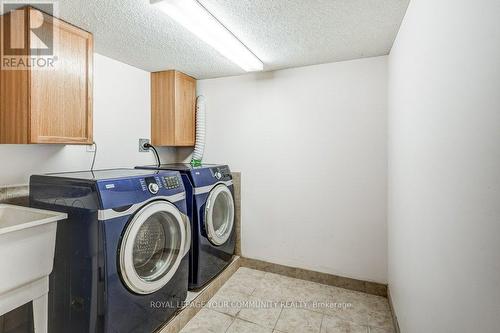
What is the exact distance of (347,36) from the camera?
1.92m

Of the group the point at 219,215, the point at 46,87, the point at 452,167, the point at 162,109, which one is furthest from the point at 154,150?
the point at 452,167

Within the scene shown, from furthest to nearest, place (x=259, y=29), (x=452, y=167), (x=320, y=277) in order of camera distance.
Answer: (x=320, y=277) → (x=259, y=29) → (x=452, y=167)

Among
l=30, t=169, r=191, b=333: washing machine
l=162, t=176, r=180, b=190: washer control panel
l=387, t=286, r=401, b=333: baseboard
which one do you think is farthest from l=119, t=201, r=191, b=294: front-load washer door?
l=387, t=286, r=401, b=333: baseboard

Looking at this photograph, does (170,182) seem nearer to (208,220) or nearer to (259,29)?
(208,220)

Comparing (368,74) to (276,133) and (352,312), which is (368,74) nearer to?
(276,133)

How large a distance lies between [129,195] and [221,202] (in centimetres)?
125

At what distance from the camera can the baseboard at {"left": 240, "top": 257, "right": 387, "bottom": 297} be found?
92.8 inches

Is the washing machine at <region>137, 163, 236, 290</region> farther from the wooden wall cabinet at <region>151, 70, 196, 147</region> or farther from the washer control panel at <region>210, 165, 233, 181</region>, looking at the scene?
the wooden wall cabinet at <region>151, 70, 196, 147</region>

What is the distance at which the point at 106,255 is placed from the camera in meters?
1.42

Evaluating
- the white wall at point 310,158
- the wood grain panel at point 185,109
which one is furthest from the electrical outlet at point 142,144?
the white wall at point 310,158

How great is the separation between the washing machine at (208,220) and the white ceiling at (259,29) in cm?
107

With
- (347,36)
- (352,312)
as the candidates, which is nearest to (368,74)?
(347,36)

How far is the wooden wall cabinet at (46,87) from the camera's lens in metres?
1.48

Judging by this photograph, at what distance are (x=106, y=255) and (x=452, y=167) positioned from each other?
5.57 ft
